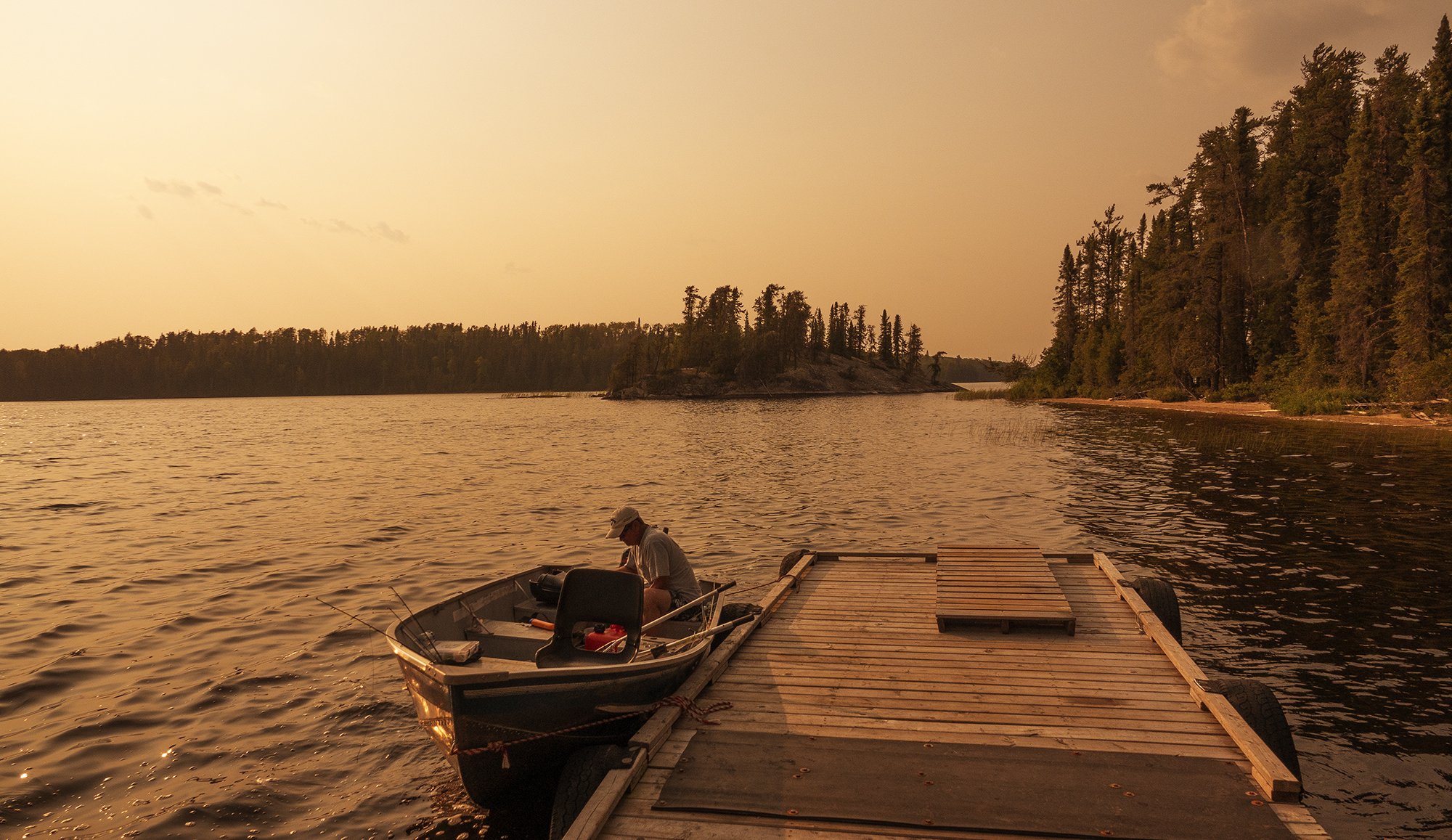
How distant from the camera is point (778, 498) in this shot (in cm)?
2862

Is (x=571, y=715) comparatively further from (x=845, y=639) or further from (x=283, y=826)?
(x=845, y=639)

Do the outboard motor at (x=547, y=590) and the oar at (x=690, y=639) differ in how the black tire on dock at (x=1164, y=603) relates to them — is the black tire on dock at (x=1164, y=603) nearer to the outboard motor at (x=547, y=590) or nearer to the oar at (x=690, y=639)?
the oar at (x=690, y=639)

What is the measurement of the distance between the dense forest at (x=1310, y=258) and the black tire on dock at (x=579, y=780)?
179ft

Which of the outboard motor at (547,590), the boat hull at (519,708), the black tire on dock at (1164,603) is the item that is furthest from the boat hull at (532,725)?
the black tire on dock at (1164,603)

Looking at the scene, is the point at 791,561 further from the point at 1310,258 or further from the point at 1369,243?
the point at 1310,258

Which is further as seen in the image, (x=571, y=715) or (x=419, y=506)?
(x=419, y=506)

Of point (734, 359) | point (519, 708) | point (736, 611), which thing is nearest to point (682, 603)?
point (736, 611)

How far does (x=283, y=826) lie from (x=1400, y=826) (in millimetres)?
9961

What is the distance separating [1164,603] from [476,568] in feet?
43.9

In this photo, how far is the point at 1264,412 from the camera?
60406mm

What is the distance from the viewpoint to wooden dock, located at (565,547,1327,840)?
564 centimetres

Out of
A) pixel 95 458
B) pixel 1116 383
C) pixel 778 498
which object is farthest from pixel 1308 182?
pixel 95 458

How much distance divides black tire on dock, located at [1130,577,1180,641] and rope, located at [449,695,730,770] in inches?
282

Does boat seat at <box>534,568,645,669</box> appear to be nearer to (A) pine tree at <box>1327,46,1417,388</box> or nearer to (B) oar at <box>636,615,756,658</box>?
(B) oar at <box>636,615,756,658</box>
